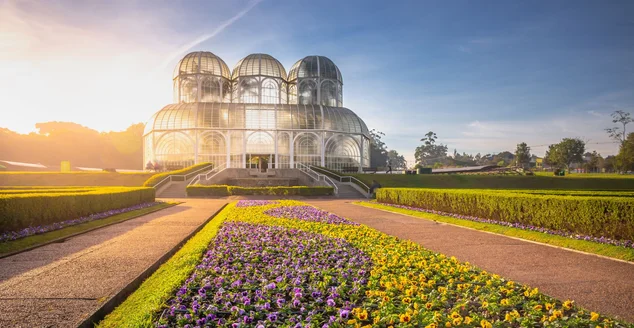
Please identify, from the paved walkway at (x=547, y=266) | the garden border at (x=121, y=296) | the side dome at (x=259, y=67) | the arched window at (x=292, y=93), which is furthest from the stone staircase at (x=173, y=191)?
the arched window at (x=292, y=93)

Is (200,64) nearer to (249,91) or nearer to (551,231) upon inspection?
(249,91)

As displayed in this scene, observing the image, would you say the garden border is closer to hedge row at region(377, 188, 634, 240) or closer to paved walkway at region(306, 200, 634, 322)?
paved walkway at region(306, 200, 634, 322)

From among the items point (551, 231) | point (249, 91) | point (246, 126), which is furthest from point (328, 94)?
point (551, 231)

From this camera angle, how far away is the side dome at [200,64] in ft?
178

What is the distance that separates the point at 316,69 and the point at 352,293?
177ft

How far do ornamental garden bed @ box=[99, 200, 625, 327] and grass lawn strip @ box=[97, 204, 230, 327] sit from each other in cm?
2

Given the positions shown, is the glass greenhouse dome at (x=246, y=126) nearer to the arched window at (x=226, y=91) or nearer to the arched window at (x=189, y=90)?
the arched window at (x=189, y=90)

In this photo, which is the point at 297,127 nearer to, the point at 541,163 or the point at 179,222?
the point at 179,222

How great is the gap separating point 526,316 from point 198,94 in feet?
178

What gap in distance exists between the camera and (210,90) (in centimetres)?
5491

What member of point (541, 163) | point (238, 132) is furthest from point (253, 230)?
point (541, 163)

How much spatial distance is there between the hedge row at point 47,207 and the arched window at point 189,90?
39.8 metres

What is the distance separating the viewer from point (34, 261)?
24.0 ft

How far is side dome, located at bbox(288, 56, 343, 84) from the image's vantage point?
56594 mm
